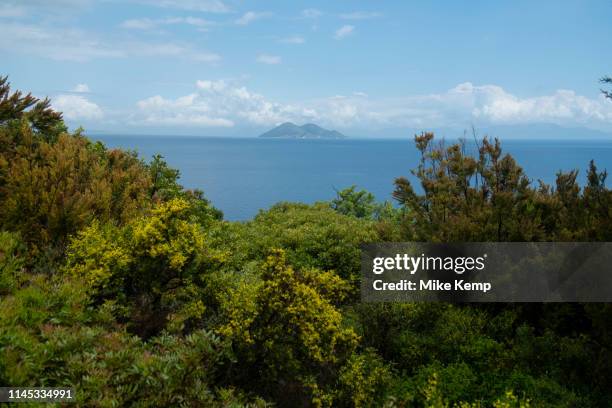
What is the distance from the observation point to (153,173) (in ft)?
51.1

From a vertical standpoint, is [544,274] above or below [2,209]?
below

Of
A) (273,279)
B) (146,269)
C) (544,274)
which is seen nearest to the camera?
(273,279)

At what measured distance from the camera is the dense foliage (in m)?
6.20

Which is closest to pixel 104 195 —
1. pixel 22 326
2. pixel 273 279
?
pixel 22 326

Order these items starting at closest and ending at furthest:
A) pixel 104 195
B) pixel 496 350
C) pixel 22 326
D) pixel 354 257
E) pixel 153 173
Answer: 1. pixel 22 326
2. pixel 496 350
3. pixel 104 195
4. pixel 354 257
5. pixel 153 173

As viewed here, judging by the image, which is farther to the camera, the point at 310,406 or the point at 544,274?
the point at 544,274

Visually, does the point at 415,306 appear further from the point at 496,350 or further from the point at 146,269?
the point at 146,269

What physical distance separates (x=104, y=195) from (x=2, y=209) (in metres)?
1.87

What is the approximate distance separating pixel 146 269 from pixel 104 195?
293 cm

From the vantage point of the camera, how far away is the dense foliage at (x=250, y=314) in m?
6.20

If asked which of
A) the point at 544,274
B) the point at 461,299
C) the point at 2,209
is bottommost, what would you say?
the point at 461,299

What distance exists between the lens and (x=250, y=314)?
6.94 m

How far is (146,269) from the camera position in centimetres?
802

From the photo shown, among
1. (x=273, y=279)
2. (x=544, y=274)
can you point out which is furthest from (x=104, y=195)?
(x=544, y=274)
